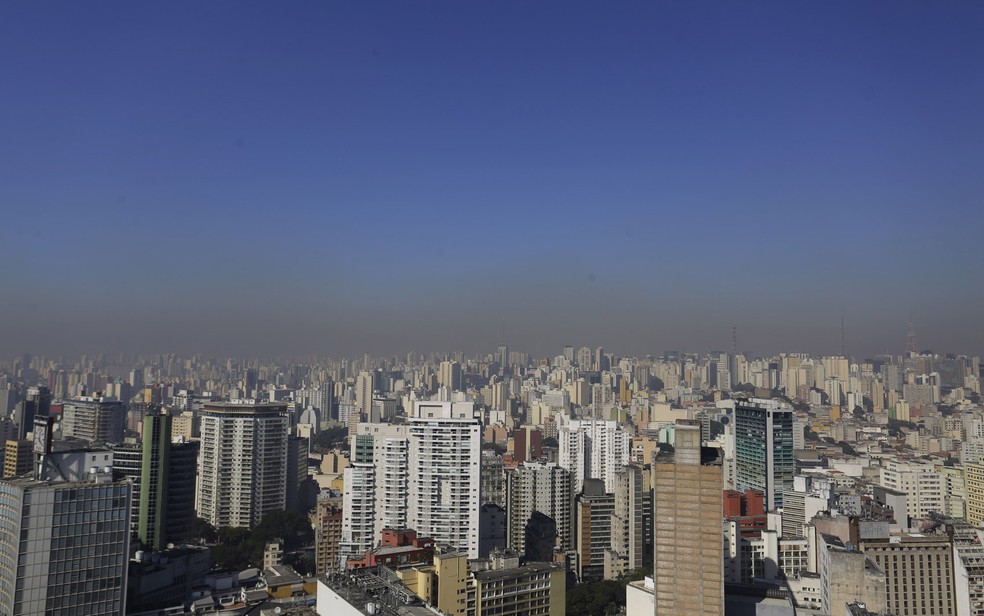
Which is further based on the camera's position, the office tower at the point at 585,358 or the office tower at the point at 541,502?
the office tower at the point at 585,358

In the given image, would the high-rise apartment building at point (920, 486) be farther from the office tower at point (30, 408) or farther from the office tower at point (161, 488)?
the office tower at point (30, 408)

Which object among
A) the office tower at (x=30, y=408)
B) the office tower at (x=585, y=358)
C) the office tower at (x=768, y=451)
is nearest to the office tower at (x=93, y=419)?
the office tower at (x=30, y=408)

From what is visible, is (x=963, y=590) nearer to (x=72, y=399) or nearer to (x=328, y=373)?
(x=72, y=399)

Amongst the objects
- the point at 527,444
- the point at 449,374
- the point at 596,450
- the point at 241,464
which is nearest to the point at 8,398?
the point at 241,464

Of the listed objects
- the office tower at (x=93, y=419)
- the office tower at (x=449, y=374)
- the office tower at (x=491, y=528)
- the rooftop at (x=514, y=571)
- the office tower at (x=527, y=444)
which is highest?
the office tower at (x=449, y=374)

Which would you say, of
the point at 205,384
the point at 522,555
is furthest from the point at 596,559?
the point at 205,384

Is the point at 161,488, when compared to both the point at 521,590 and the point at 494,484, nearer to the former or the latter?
the point at 494,484

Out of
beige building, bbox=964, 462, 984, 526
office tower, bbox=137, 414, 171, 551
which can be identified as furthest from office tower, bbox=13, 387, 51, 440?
beige building, bbox=964, 462, 984, 526
